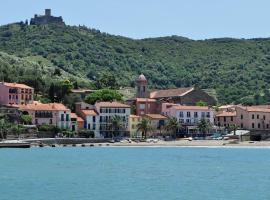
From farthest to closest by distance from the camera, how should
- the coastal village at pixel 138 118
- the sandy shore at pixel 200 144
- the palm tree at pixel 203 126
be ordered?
the palm tree at pixel 203 126 < the coastal village at pixel 138 118 < the sandy shore at pixel 200 144

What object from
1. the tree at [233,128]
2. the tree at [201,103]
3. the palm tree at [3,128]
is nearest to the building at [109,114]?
the tree at [233,128]

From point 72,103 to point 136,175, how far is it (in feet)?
219

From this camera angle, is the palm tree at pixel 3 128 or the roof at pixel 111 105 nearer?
the palm tree at pixel 3 128

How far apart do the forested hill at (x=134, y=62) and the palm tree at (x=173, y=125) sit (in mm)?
42928

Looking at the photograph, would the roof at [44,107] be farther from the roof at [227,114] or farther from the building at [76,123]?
the roof at [227,114]

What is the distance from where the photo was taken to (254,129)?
118 m

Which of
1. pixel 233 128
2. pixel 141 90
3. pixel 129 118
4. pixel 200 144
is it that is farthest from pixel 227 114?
pixel 200 144

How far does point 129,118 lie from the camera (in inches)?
4486

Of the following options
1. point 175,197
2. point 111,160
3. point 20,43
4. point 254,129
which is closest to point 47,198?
point 175,197

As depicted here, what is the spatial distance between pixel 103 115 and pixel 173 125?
10.3m

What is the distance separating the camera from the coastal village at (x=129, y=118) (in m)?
105

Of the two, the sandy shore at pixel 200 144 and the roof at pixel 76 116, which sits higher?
the roof at pixel 76 116

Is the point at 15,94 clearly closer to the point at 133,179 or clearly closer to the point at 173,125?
the point at 173,125

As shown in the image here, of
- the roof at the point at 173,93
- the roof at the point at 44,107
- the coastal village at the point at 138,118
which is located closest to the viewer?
the roof at the point at 44,107
